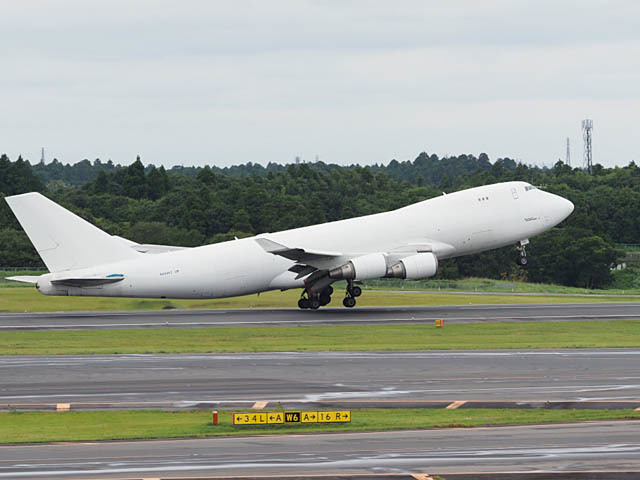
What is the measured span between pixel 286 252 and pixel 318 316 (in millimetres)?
4112

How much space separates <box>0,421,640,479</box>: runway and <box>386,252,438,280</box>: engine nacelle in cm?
3035

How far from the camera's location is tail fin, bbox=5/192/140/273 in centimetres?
5300

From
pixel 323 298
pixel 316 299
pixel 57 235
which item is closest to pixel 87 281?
pixel 57 235

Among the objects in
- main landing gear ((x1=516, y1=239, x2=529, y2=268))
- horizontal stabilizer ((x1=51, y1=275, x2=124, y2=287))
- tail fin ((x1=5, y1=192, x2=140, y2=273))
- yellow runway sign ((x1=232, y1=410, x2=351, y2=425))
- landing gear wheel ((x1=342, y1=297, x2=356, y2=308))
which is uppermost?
tail fin ((x1=5, y1=192, x2=140, y2=273))

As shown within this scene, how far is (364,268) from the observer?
5494 centimetres

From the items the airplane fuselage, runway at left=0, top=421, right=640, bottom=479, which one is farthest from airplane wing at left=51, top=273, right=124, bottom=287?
runway at left=0, top=421, right=640, bottom=479

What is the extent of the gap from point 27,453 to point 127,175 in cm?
16271

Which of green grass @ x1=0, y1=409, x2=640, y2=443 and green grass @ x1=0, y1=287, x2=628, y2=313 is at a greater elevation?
green grass @ x1=0, y1=287, x2=628, y2=313

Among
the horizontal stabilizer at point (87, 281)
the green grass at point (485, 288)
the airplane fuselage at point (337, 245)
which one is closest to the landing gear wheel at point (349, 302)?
the airplane fuselage at point (337, 245)

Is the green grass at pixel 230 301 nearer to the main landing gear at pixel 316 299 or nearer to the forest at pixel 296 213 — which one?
the main landing gear at pixel 316 299

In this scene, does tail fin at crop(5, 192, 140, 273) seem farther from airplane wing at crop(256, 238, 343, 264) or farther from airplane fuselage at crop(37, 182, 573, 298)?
airplane wing at crop(256, 238, 343, 264)

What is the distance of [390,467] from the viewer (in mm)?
20141

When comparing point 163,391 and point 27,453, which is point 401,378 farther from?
point 27,453

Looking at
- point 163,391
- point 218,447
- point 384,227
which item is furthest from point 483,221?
point 218,447
